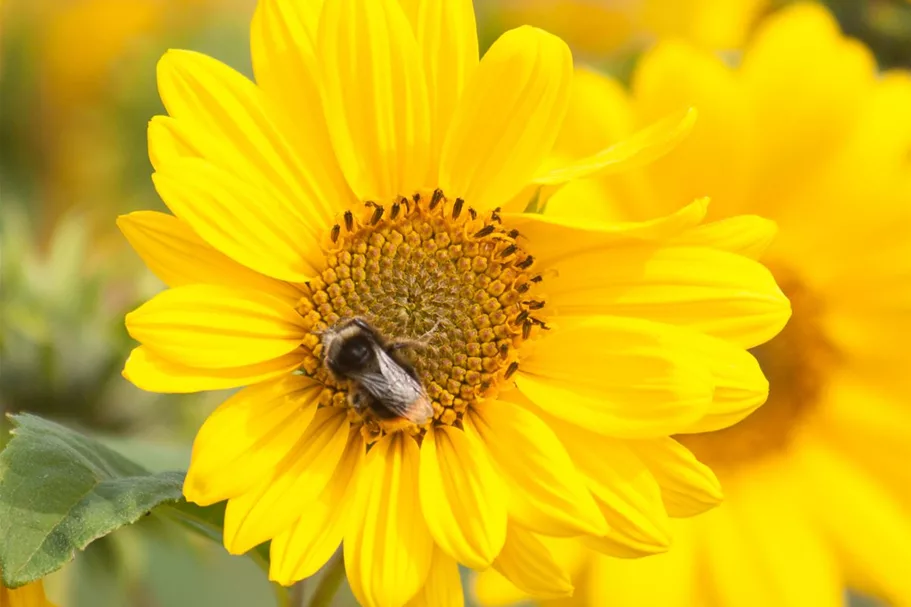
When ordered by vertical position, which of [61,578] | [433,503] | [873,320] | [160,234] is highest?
[160,234]

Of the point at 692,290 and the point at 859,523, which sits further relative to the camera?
the point at 859,523

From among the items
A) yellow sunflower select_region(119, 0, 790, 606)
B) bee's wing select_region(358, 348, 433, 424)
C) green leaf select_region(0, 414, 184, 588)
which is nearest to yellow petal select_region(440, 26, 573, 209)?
yellow sunflower select_region(119, 0, 790, 606)

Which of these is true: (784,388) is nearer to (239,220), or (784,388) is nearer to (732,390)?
(732,390)

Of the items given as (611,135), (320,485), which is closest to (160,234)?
(320,485)

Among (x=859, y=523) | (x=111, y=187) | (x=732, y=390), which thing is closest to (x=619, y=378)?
(x=732, y=390)

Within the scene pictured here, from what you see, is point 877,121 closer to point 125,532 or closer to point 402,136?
point 402,136
